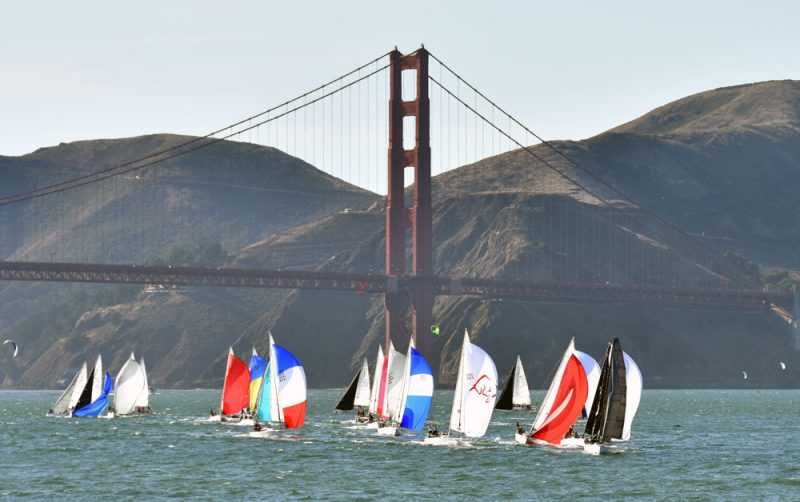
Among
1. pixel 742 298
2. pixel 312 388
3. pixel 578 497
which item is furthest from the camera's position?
pixel 312 388

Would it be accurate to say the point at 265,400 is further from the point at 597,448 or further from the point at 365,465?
the point at 597,448

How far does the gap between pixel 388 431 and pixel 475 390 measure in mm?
13924

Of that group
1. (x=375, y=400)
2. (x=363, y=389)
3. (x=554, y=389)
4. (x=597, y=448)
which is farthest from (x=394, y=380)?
(x=363, y=389)

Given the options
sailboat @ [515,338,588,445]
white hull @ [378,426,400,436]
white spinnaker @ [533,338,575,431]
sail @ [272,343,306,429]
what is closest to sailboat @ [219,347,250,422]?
white hull @ [378,426,400,436]

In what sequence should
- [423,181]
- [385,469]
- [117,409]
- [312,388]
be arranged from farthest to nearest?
[312,388] → [423,181] → [117,409] → [385,469]

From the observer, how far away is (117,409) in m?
104

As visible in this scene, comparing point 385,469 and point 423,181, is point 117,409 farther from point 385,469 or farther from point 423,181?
point 423,181

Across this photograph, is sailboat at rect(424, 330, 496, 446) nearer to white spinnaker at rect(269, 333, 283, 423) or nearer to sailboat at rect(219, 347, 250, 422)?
white spinnaker at rect(269, 333, 283, 423)

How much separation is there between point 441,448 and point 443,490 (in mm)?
17831

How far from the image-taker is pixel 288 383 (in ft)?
241

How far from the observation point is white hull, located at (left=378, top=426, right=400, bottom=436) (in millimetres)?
78650

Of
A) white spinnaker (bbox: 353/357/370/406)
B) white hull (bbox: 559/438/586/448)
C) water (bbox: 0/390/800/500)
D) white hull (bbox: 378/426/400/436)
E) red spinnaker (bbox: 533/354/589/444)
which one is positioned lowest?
water (bbox: 0/390/800/500)

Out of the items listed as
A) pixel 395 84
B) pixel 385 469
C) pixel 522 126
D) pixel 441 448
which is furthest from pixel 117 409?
pixel 522 126

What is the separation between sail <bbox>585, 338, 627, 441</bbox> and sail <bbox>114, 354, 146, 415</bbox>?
42497 millimetres
